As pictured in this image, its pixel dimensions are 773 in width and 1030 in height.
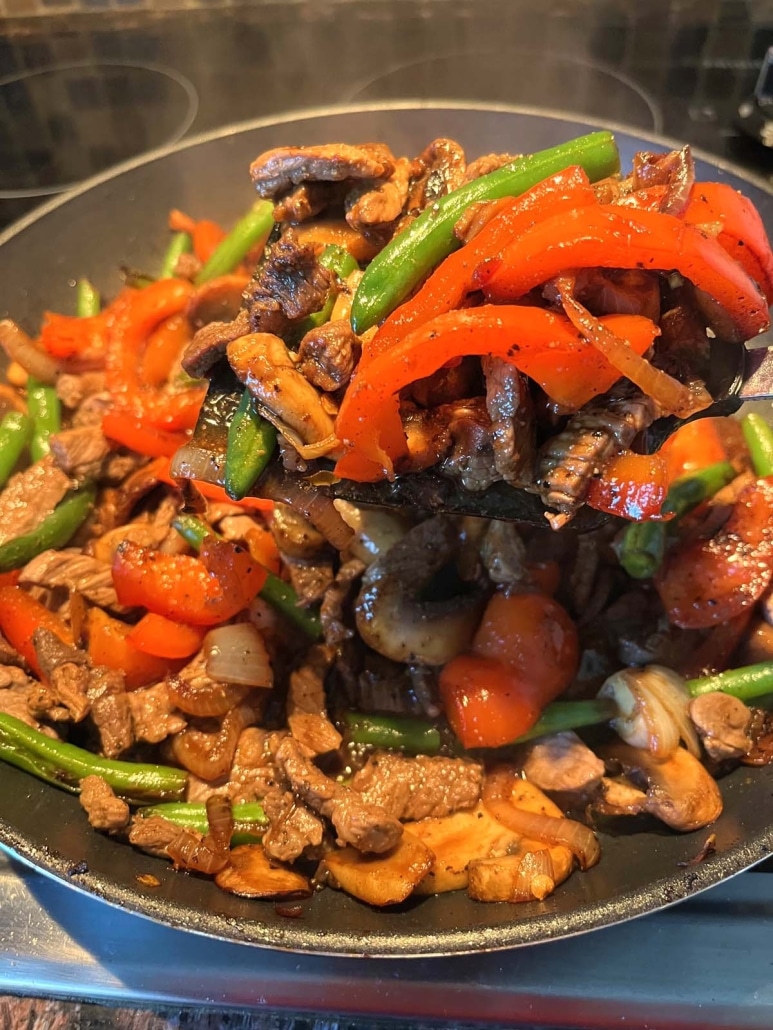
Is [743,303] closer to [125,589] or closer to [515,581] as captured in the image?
[515,581]

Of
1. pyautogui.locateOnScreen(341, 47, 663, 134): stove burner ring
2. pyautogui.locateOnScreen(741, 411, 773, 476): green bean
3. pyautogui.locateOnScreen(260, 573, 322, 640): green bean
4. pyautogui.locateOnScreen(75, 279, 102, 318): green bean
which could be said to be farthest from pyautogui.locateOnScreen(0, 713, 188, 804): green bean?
pyautogui.locateOnScreen(341, 47, 663, 134): stove burner ring

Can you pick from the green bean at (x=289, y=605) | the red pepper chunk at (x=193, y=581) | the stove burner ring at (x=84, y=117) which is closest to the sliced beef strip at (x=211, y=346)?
the red pepper chunk at (x=193, y=581)

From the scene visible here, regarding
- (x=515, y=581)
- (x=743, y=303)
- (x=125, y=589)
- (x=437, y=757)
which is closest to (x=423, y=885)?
(x=437, y=757)

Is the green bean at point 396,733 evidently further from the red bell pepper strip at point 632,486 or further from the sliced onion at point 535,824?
the red bell pepper strip at point 632,486

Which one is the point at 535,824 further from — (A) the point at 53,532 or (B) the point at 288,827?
(A) the point at 53,532

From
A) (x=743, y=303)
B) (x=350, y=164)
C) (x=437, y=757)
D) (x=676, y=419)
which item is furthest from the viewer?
(x=437, y=757)

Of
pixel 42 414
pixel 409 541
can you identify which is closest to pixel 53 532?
pixel 42 414
